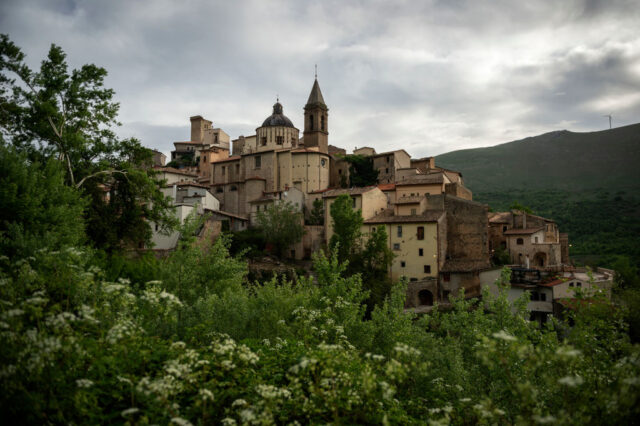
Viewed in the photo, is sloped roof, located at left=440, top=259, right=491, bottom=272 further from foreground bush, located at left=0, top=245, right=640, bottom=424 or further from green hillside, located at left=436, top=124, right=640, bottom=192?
green hillside, located at left=436, top=124, right=640, bottom=192

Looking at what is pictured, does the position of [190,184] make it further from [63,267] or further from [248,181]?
[63,267]

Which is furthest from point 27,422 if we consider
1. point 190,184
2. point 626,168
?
point 626,168

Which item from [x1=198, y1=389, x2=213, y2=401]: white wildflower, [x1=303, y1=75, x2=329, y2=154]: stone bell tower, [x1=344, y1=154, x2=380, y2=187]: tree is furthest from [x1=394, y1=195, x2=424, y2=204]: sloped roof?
[x1=198, y1=389, x2=213, y2=401]: white wildflower

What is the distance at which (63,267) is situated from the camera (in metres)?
6.84

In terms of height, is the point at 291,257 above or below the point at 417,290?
above

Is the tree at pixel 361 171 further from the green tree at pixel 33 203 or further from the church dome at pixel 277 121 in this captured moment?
the green tree at pixel 33 203

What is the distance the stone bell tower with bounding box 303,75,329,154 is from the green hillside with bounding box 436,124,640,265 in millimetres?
50132

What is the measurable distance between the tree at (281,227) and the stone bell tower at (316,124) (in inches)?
886

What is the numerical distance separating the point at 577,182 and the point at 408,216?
123 meters

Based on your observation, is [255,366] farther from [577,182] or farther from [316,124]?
[577,182]

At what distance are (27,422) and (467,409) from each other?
670 centimetres

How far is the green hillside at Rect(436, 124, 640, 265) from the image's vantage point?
7744 centimetres

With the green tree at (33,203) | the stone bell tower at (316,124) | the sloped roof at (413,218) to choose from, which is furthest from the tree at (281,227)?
the green tree at (33,203)

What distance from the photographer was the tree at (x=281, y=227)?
45656mm
